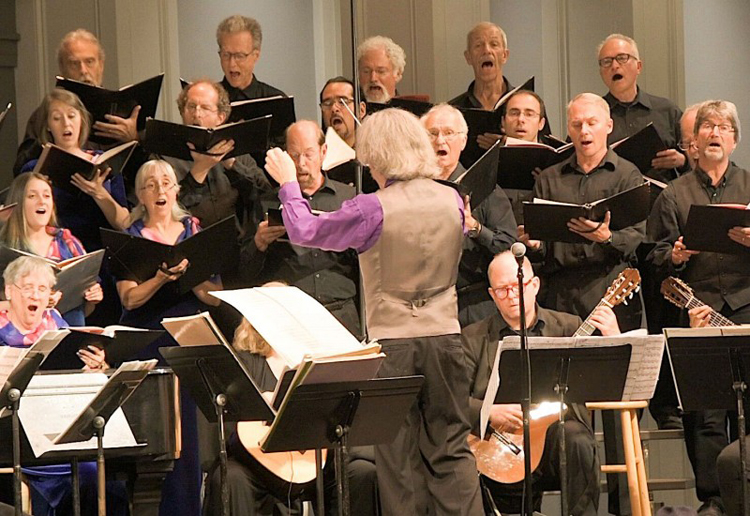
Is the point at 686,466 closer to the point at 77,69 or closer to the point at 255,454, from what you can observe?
the point at 255,454

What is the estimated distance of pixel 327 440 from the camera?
3760 millimetres

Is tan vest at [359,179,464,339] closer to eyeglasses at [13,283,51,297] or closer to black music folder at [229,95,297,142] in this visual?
eyeglasses at [13,283,51,297]

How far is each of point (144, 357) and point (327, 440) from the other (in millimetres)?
1683

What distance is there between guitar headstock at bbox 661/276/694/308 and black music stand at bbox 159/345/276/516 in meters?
2.27

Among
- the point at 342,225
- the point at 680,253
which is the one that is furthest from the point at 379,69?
the point at 342,225

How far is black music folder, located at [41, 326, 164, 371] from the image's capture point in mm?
4457

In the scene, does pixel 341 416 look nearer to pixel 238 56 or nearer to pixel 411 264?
pixel 411 264

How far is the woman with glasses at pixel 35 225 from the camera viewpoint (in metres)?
5.14

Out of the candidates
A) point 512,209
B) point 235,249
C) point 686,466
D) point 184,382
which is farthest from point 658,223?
point 184,382

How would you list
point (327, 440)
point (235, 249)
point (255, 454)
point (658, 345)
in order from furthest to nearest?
1. point (235, 249)
2. point (255, 454)
3. point (658, 345)
4. point (327, 440)

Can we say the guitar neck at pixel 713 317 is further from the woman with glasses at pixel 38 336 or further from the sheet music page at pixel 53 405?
the sheet music page at pixel 53 405

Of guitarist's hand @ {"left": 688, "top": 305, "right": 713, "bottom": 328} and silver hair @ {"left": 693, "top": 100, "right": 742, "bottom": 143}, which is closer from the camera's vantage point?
guitarist's hand @ {"left": 688, "top": 305, "right": 713, "bottom": 328}

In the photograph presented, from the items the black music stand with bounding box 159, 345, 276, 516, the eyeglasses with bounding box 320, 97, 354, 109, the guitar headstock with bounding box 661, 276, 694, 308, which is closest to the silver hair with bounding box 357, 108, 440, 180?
the black music stand with bounding box 159, 345, 276, 516

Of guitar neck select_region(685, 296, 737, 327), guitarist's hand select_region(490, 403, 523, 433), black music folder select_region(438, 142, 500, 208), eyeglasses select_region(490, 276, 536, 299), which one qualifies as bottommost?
guitarist's hand select_region(490, 403, 523, 433)
